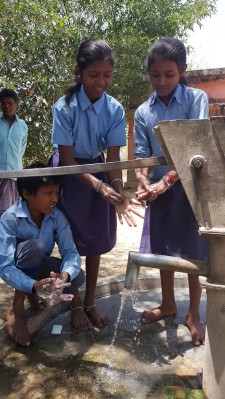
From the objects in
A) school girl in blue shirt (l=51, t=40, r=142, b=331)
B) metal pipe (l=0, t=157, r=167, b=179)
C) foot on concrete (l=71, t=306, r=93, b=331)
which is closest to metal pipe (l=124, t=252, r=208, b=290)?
metal pipe (l=0, t=157, r=167, b=179)

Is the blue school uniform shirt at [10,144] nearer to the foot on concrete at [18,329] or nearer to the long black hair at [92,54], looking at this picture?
the long black hair at [92,54]

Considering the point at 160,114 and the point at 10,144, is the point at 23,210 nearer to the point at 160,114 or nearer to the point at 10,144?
the point at 160,114

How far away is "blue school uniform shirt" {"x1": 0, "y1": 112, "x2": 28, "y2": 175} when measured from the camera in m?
4.46

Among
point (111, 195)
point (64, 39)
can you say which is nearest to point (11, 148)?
point (111, 195)

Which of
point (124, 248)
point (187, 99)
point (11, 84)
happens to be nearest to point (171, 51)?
point (187, 99)

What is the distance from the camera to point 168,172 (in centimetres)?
236

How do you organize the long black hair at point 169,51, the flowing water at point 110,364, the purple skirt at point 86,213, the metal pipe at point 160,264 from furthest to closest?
the purple skirt at point 86,213, the long black hair at point 169,51, the flowing water at point 110,364, the metal pipe at point 160,264

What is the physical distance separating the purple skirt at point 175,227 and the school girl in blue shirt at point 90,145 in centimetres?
29

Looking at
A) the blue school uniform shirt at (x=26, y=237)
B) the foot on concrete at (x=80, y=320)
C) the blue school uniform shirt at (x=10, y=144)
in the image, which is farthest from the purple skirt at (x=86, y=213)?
the blue school uniform shirt at (x=10, y=144)

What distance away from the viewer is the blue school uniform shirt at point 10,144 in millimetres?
4465

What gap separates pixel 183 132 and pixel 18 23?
19.0 feet

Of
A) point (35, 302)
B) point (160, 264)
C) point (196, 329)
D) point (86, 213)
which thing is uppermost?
point (86, 213)

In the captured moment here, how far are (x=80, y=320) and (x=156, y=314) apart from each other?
0.49 m

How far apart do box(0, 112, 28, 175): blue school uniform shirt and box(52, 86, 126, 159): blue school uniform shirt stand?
211cm
